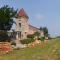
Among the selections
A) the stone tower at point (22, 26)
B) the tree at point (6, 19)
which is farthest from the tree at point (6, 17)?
the stone tower at point (22, 26)

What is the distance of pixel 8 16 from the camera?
5584 centimetres

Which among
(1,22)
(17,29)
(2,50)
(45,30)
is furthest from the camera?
(45,30)

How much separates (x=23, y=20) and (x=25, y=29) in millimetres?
3168

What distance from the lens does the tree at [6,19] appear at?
Answer: 54.0 metres

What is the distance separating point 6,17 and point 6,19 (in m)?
0.80

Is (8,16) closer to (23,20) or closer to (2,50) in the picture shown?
(23,20)

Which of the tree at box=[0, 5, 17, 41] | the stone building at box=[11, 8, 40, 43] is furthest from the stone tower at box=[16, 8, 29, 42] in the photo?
the tree at box=[0, 5, 17, 41]

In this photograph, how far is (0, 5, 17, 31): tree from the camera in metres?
54.2

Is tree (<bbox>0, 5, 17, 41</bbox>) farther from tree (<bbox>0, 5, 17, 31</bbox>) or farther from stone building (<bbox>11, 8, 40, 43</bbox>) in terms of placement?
stone building (<bbox>11, 8, 40, 43</bbox>)

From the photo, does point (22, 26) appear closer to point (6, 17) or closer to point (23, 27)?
point (23, 27)

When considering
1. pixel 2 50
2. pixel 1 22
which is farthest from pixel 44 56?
pixel 1 22

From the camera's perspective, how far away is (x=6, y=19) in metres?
54.2

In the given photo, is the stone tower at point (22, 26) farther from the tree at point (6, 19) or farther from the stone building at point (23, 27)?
the tree at point (6, 19)

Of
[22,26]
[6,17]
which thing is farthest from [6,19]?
[22,26]
